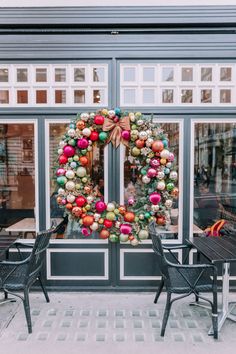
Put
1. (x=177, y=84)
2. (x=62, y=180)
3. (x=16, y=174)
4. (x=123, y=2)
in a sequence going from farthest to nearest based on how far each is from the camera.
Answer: (x=16, y=174) → (x=177, y=84) → (x=123, y=2) → (x=62, y=180)

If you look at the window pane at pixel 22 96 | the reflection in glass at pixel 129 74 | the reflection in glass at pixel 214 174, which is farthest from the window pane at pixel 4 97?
the reflection in glass at pixel 214 174

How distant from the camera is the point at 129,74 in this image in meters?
4.44

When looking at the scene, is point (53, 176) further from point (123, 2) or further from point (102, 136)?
point (123, 2)

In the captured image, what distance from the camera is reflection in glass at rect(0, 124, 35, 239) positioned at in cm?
461

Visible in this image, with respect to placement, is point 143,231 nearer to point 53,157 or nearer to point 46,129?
point 53,157

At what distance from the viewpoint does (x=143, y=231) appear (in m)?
4.07

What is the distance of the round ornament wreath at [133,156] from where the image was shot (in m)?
→ 3.95

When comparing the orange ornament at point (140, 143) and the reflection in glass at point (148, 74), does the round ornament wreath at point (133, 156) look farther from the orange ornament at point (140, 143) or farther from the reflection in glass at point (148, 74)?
the reflection in glass at point (148, 74)

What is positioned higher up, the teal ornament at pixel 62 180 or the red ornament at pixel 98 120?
the red ornament at pixel 98 120

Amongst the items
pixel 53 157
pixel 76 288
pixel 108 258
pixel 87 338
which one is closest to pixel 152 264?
pixel 108 258

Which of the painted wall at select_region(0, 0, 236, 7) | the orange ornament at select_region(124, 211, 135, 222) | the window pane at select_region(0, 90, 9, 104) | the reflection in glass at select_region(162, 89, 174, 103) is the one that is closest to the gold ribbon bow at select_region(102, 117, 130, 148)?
the reflection in glass at select_region(162, 89, 174, 103)

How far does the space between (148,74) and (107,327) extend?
3112 millimetres

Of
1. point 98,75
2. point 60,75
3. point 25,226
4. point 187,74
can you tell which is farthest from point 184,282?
point 60,75

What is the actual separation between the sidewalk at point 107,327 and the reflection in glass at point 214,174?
1238 millimetres
